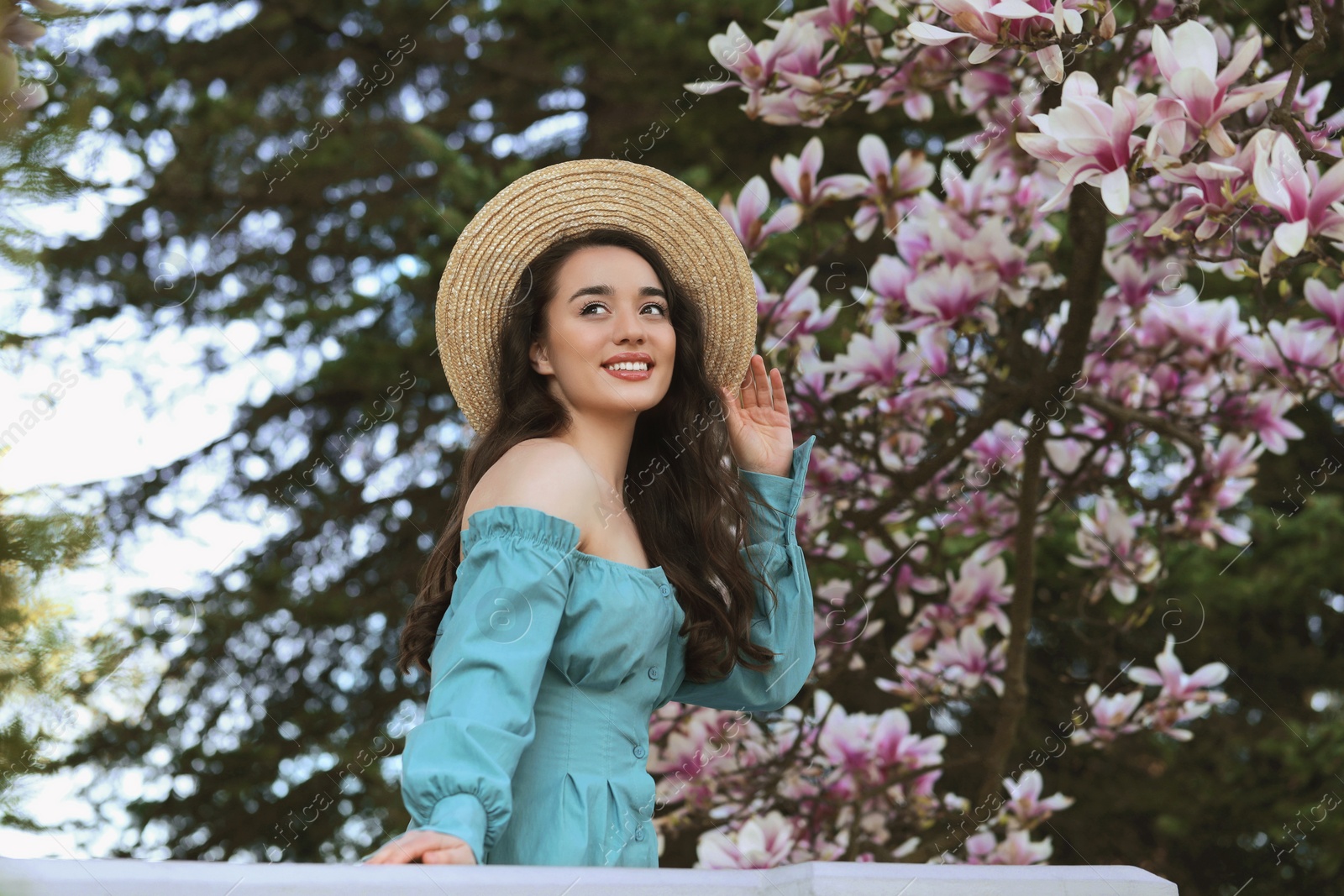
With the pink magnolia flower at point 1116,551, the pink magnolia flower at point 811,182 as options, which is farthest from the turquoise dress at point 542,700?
the pink magnolia flower at point 1116,551

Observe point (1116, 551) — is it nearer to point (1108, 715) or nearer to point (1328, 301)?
point (1108, 715)

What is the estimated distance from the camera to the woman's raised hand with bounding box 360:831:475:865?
129 centimetres

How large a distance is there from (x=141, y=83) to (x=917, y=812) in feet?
10.5

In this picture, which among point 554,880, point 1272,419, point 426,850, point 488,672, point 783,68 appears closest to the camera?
point 554,880

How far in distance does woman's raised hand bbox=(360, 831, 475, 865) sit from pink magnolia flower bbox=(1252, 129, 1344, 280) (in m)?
1.30

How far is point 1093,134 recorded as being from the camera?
5.61 feet

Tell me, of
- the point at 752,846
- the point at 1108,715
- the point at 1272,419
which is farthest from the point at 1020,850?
the point at 1272,419

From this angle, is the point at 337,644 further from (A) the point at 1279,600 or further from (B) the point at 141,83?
(A) the point at 1279,600

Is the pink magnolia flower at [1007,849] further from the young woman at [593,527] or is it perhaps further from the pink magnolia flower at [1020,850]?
the young woman at [593,527]

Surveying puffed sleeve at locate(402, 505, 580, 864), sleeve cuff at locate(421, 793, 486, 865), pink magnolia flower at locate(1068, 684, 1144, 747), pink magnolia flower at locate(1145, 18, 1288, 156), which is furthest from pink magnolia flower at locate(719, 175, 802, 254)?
sleeve cuff at locate(421, 793, 486, 865)

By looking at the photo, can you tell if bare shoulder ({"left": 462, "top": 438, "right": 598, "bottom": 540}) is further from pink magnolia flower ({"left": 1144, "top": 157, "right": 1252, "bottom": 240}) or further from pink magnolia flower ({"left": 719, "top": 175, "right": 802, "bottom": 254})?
pink magnolia flower ({"left": 719, "top": 175, "right": 802, "bottom": 254})

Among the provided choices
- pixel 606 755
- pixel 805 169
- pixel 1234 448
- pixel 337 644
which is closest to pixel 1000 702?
pixel 1234 448

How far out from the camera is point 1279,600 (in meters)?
4.26

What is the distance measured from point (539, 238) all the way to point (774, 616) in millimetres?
752
